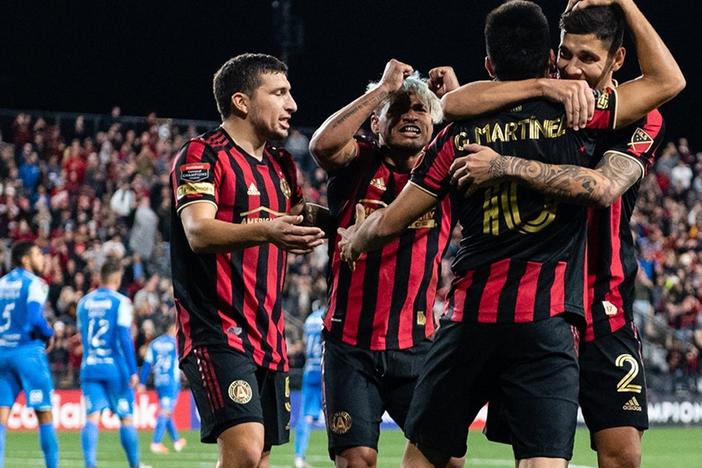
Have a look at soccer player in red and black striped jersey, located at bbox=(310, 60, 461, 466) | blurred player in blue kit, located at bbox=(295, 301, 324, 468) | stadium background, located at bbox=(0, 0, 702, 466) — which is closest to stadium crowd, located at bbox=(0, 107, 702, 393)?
stadium background, located at bbox=(0, 0, 702, 466)

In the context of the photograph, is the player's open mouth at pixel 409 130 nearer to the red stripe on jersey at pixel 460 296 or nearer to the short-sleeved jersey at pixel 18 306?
the red stripe on jersey at pixel 460 296

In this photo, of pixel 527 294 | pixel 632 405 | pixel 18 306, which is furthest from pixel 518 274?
pixel 18 306

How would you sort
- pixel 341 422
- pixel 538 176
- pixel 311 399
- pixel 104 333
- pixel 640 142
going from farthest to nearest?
pixel 311 399, pixel 104 333, pixel 341 422, pixel 640 142, pixel 538 176

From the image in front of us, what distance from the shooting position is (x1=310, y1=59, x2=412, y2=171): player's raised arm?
6191mm

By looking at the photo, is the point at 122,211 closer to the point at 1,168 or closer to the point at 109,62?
the point at 1,168

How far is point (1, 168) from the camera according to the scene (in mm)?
22562

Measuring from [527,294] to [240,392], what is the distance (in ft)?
5.20

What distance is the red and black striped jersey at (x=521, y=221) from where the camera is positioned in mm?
4883

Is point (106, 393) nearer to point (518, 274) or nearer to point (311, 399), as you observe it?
point (311, 399)

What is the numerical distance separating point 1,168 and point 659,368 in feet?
42.3

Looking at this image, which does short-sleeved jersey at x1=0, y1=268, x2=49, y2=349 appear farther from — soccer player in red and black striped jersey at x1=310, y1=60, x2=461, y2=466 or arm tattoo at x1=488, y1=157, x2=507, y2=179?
arm tattoo at x1=488, y1=157, x2=507, y2=179

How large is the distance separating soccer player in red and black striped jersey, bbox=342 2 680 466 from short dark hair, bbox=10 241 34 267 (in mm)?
8132

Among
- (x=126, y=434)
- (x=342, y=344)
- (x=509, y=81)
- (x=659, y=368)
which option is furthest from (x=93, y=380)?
(x=659, y=368)

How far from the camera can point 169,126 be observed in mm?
25766
